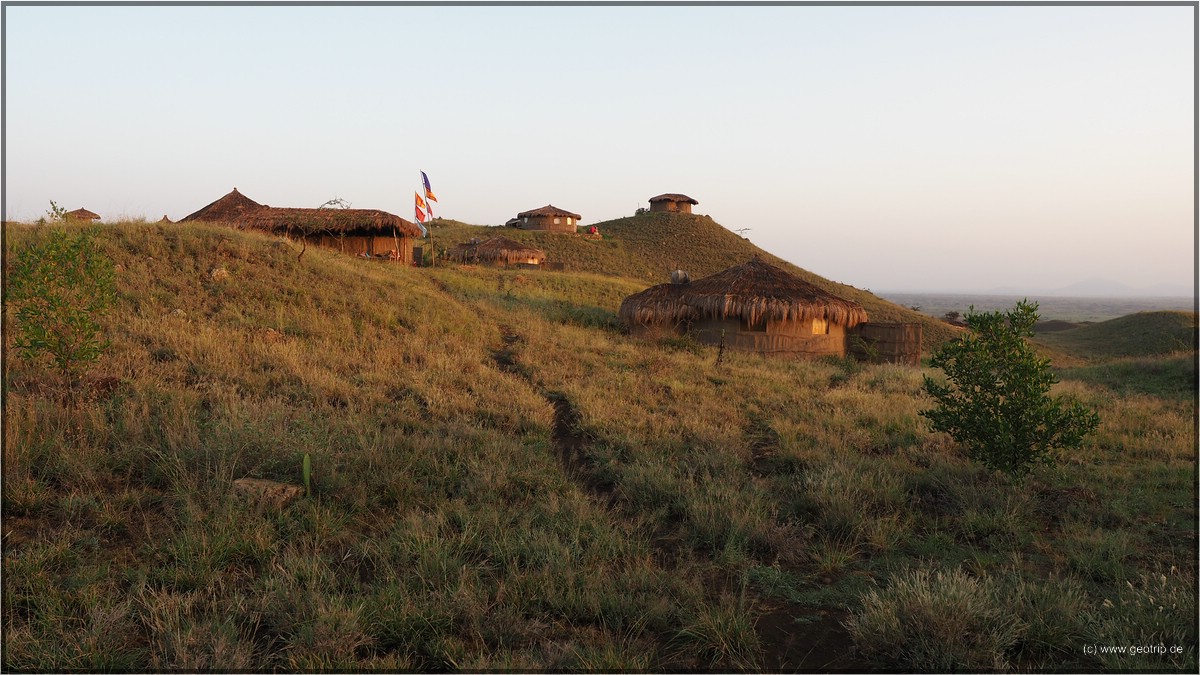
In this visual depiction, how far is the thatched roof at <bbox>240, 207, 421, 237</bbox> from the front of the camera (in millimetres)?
26438

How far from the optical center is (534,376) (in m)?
11.0

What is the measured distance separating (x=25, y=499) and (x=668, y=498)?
5.07 meters

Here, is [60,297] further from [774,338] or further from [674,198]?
[674,198]

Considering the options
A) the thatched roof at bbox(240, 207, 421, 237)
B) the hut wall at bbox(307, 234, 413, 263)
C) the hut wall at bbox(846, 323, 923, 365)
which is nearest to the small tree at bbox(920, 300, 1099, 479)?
the hut wall at bbox(846, 323, 923, 365)

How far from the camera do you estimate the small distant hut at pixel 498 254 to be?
40.6 metres

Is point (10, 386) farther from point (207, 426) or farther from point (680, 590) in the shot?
point (680, 590)

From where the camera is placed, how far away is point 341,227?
26.8 m

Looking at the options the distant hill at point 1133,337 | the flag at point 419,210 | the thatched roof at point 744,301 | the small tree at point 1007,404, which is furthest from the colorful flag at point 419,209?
the distant hill at point 1133,337

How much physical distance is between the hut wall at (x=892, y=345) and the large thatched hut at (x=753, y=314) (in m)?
0.66

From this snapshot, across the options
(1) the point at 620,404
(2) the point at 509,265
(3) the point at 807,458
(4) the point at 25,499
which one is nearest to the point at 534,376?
(1) the point at 620,404

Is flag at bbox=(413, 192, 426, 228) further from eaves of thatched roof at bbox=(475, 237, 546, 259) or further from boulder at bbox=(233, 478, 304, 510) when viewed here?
boulder at bbox=(233, 478, 304, 510)

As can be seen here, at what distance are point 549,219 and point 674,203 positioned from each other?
679 inches

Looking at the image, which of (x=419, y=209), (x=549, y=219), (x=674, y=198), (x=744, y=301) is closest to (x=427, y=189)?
(x=419, y=209)

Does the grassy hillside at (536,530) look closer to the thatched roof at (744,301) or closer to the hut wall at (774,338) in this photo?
the hut wall at (774,338)
